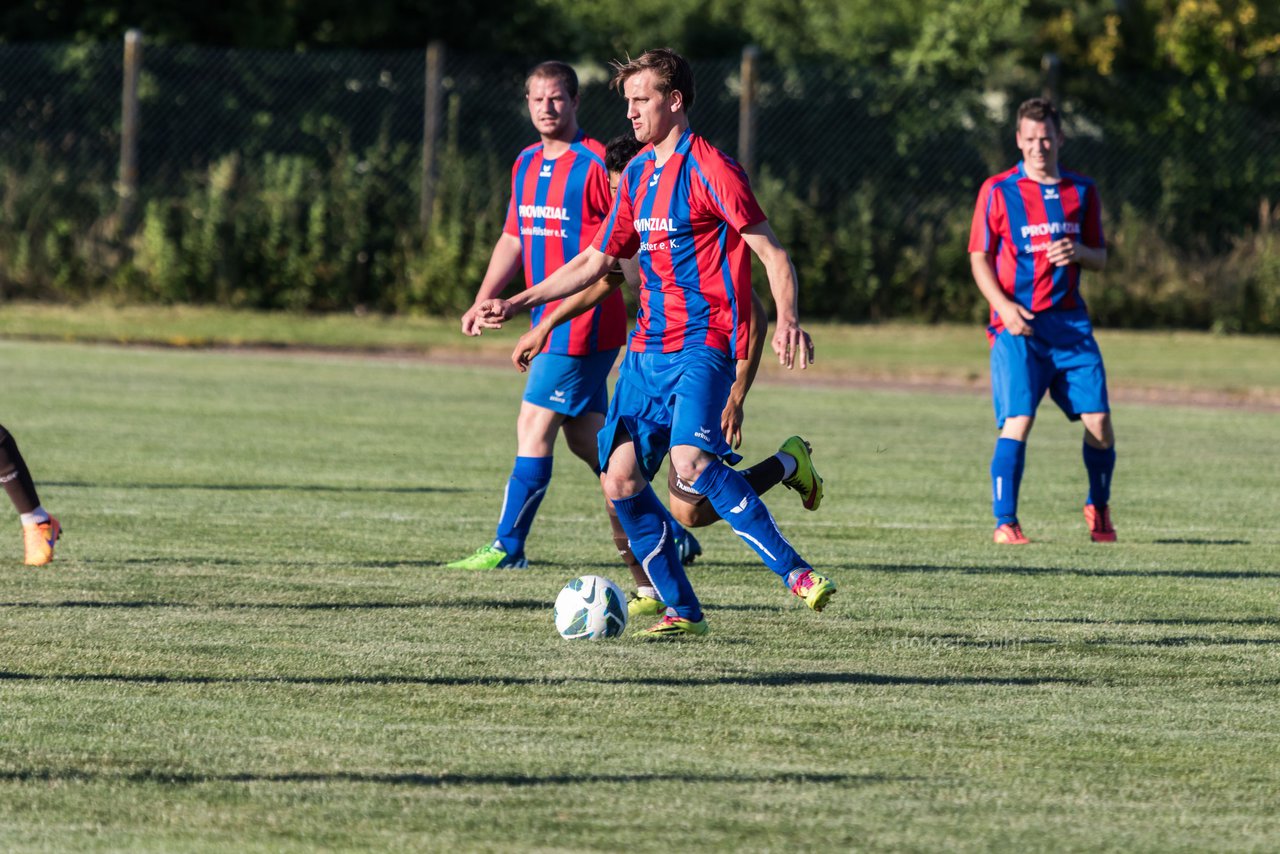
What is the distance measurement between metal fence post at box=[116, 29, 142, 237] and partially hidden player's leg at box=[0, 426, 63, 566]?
17.4 metres

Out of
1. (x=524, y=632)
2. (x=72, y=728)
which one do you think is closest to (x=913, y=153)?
(x=524, y=632)

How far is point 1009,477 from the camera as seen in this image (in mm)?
9508

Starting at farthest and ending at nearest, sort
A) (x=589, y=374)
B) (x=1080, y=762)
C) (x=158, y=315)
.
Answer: (x=158, y=315)
(x=589, y=374)
(x=1080, y=762)

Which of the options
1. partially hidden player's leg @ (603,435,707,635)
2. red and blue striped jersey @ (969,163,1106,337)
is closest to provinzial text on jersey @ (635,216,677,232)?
partially hidden player's leg @ (603,435,707,635)

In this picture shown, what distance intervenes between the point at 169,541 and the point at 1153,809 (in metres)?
5.32

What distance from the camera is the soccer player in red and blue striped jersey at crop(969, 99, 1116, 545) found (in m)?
9.68

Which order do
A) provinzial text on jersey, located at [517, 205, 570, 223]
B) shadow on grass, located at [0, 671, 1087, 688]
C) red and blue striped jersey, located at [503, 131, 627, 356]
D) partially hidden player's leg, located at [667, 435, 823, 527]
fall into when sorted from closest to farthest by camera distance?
shadow on grass, located at [0, 671, 1087, 688] → partially hidden player's leg, located at [667, 435, 823, 527] → red and blue striped jersey, located at [503, 131, 627, 356] → provinzial text on jersey, located at [517, 205, 570, 223]

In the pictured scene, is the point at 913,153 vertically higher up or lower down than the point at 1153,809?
higher up

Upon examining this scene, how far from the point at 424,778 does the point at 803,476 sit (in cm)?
274

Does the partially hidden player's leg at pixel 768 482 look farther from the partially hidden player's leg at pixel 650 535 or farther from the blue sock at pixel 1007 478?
the blue sock at pixel 1007 478

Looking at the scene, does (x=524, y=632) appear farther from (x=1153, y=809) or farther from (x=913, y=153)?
(x=913, y=153)

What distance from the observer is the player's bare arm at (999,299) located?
31.5 feet

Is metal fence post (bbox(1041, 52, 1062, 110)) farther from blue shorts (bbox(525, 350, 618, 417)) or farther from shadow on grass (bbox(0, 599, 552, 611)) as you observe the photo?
shadow on grass (bbox(0, 599, 552, 611))

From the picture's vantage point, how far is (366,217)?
2438 cm
